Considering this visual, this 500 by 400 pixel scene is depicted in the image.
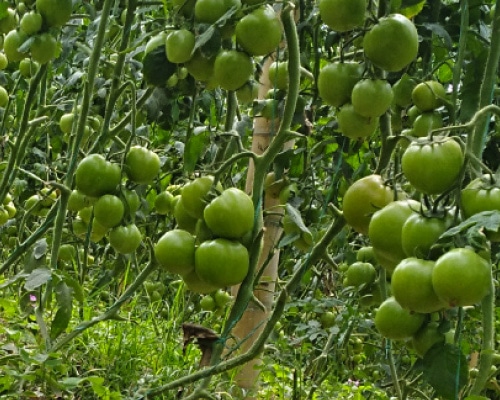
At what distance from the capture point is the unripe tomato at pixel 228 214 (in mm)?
1093

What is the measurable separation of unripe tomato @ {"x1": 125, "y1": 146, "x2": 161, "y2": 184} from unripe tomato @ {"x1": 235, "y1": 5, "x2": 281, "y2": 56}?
0.49 m

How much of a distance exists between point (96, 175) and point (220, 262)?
487 millimetres

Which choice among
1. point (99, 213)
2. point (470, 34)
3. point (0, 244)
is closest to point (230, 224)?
Result: point (99, 213)

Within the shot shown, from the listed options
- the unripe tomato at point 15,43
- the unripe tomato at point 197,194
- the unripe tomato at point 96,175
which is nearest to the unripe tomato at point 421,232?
the unripe tomato at point 197,194

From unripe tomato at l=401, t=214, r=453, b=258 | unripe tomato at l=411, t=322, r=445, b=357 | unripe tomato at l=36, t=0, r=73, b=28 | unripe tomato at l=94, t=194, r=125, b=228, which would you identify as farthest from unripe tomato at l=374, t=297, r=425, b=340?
unripe tomato at l=36, t=0, r=73, b=28

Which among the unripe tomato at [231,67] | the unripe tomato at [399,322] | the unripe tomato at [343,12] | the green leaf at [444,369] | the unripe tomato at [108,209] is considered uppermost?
the unripe tomato at [343,12]

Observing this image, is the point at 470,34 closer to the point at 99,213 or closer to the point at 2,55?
the point at 99,213

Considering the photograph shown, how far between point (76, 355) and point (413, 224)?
168 centimetres

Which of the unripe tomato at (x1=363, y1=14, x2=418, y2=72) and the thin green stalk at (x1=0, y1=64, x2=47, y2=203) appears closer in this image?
the unripe tomato at (x1=363, y1=14, x2=418, y2=72)

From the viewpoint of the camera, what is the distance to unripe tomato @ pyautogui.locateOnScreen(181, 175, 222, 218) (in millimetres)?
1157

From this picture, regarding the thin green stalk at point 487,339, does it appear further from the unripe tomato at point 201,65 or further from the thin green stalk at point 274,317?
the unripe tomato at point 201,65

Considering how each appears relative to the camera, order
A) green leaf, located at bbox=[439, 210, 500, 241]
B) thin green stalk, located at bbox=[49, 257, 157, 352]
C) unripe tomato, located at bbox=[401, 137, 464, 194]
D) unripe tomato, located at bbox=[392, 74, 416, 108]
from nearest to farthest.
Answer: green leaf, located at bbox=[439, 210, 500, 241]
unripe tomato, located at bbox=[401, 137, 464, 194]
unripe tomato, located at bbox=[392, 74, 416, 108]
thin green stalk, located at bbox=[49, 257, 157, 352]

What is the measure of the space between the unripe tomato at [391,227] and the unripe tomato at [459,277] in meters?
0.13

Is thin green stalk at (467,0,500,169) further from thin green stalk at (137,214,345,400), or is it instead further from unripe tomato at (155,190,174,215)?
unripe tomato at (155,190,174,215)
